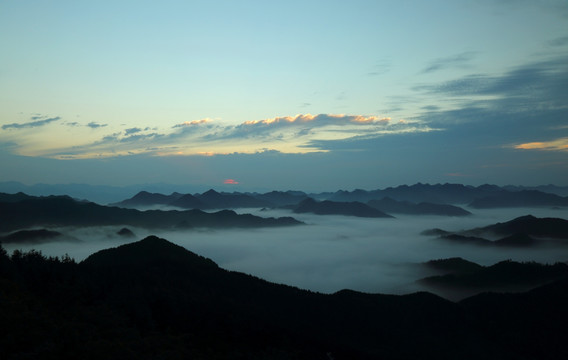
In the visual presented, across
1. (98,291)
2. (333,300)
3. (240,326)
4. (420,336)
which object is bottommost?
(420,336)

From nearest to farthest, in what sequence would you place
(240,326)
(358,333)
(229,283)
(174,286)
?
1. (240,326)
2. (174,286)
3. (358,333)
4. (229,283)

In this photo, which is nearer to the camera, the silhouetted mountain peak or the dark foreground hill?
the dark foreground hill

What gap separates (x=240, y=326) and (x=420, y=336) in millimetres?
77666

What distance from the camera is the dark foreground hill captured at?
177ft

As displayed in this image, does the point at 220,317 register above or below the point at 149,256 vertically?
below

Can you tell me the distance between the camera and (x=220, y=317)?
305 feet

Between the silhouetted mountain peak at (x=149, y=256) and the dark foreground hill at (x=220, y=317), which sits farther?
the silhouetted mountain peak at (x=149, y=256)

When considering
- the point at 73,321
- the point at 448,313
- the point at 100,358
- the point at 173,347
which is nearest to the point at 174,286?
the point at 173,347

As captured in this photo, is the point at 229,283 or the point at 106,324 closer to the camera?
the point at 106,324

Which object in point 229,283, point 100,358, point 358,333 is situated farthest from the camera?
point 229,283

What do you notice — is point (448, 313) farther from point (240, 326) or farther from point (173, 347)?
point (173, 347)

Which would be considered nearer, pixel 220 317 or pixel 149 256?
pixel 220 317

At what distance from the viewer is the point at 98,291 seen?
281ft

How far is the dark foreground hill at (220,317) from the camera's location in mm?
53894
